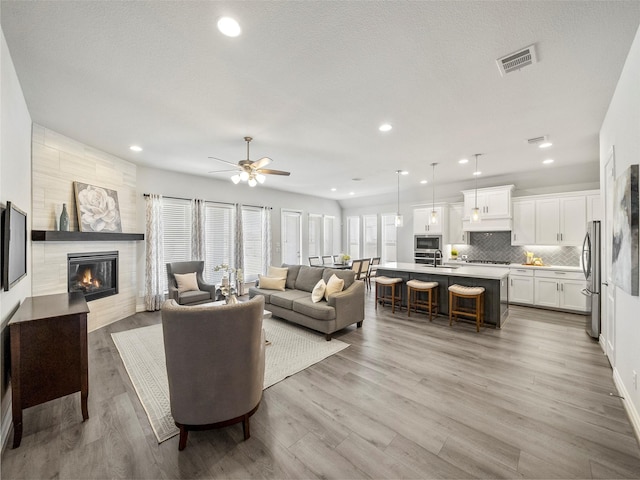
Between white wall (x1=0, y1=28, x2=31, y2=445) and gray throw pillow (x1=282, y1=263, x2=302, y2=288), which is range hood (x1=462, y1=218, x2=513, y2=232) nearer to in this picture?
gray throw pillow (x1=282, y1=263, x2=302, y2=288)

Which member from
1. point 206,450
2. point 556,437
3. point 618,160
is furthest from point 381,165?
point 206,450

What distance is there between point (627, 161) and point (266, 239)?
22.0 ft

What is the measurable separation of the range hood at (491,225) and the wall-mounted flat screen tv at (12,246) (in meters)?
7.45

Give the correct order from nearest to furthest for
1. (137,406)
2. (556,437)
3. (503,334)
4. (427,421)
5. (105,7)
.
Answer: (105,7) → (556,437) → (427,421) → (137,406) → (503,334)

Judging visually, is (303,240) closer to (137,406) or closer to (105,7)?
(137,406)

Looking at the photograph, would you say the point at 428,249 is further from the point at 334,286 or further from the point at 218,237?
the point at 218,237

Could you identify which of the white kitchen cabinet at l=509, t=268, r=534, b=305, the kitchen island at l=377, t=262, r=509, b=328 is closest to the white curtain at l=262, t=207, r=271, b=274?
the kitchen island at l=377, t=262, r=509, b=328

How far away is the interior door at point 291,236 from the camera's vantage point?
8.29m

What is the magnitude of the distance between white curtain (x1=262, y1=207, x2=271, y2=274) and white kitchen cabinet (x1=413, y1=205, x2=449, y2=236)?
411 cm

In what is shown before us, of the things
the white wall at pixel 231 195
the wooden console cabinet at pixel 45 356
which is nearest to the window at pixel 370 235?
the white wall at pixel 231 195

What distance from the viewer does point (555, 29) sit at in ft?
6.29

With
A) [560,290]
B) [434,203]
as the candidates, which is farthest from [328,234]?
[560,290]

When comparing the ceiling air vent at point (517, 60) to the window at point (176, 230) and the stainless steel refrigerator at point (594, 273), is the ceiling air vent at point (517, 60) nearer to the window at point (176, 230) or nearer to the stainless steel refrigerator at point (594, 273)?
the stainless steel refrigerator at point (594, 273)

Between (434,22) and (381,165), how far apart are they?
3.71m
